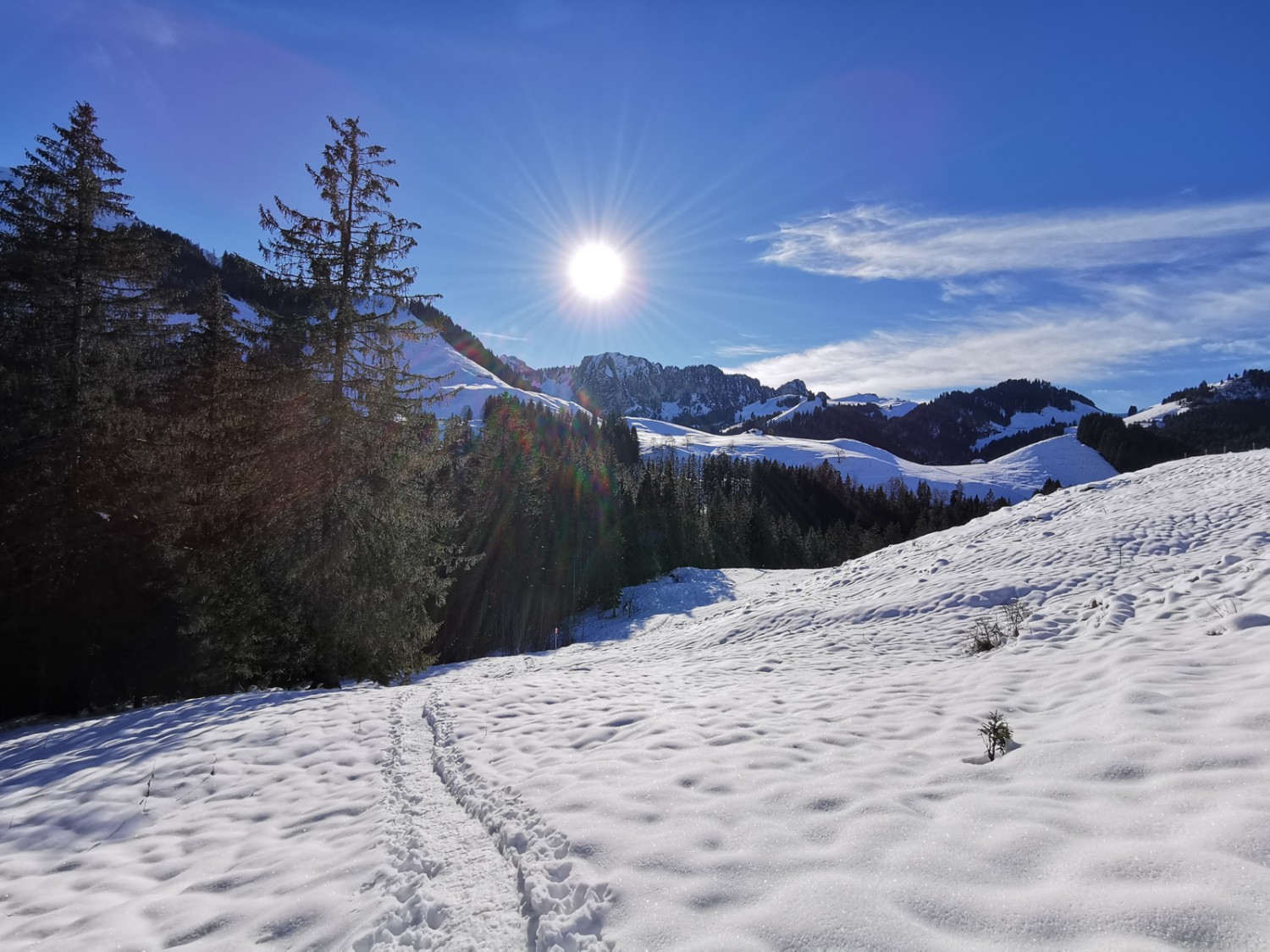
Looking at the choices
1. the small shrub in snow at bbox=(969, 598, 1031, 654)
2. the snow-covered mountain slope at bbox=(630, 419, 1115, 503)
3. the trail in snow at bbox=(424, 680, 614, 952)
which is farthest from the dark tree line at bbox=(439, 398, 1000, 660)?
the snow-covered mountain slope at bbox=(630, 419, 1115, 503)

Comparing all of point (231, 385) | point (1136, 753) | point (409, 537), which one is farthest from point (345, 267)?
point (1136, 753)

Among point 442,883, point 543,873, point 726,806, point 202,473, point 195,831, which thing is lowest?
point 195,831

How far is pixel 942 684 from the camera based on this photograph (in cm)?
705

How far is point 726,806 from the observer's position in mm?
4137

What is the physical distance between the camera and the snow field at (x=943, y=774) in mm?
2635

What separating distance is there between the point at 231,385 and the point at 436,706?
453 inches

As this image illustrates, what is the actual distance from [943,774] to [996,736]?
0.72 metres

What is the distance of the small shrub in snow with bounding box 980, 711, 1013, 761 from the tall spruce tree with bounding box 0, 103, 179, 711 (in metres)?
18.6

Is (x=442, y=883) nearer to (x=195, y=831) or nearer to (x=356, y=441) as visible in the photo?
(x=195, y=831)

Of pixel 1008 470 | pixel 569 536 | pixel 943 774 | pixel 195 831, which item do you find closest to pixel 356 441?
pixel 195 831

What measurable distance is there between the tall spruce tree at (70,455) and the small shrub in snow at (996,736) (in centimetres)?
1863

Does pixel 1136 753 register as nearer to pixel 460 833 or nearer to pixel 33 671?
pixel 460 833

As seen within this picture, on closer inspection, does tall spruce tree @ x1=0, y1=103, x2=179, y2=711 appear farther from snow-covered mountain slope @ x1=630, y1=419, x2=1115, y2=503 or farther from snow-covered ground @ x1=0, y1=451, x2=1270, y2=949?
snow-covered mountain slope @ x1=630, y1=419, x2=1115, y2=503

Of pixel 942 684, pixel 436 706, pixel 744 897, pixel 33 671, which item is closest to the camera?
pixel 744 897
